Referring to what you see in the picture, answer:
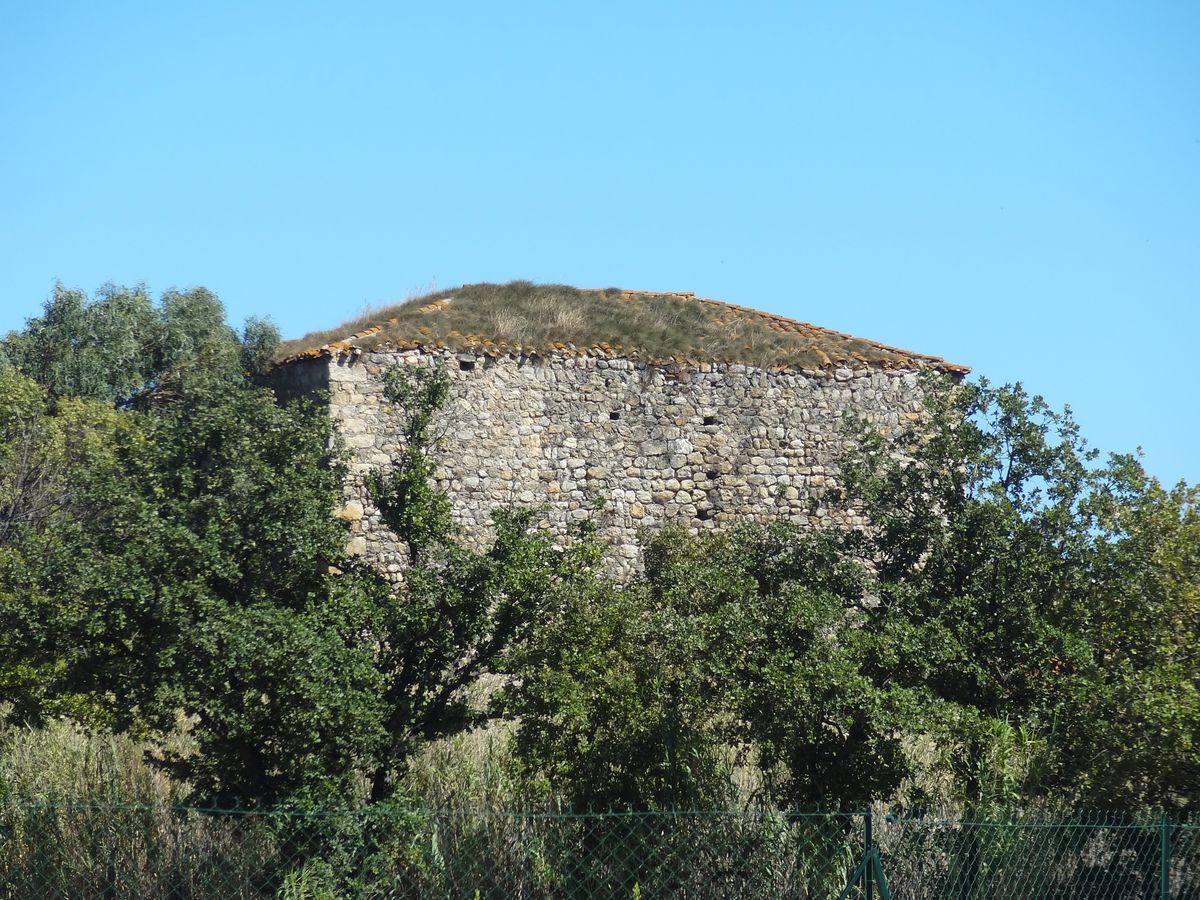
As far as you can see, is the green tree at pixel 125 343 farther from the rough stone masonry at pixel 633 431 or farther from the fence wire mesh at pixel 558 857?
the fence wire mesh at pixel 558 857

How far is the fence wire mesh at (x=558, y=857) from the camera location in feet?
27.7

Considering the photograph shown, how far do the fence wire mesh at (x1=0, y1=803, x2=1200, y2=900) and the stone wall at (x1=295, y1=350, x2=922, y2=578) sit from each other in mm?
8473

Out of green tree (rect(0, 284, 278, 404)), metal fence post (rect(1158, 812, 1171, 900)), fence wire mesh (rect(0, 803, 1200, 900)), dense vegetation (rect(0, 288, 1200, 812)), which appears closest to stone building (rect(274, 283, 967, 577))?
green tree (rect(0, 284, 278, 404))

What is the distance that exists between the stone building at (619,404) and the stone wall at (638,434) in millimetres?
20

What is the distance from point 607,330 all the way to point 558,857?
1144 centimetres

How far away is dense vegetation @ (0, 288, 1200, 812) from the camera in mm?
9383

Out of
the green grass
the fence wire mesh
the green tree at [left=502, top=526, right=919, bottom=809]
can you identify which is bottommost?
the fence wire mesh

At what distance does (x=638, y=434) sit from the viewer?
18703 millimetres

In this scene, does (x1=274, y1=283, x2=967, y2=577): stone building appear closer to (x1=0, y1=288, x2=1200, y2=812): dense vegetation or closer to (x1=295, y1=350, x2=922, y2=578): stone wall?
(x1=295, y1=350, x2=922, y2=578): stone wall

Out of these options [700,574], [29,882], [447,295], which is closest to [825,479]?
[447,295]

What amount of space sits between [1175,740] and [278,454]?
6.84 metres

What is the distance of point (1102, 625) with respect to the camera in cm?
1038

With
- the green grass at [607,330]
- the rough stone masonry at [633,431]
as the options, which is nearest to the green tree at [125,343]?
the green grass at [607,330]

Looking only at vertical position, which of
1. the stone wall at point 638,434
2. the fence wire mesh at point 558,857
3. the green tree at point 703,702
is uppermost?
the stone wall at point 638,434
